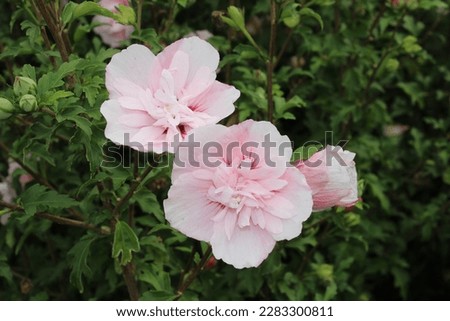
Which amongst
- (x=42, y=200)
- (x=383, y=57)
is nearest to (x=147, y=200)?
(x=42, y=200)

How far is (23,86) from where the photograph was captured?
136 centimetres

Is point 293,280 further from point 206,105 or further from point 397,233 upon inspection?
point 206,105

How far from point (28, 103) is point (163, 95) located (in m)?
0.32

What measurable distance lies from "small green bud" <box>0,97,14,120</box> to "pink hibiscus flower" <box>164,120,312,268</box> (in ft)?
1.43

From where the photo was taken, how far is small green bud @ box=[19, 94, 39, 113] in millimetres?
1344

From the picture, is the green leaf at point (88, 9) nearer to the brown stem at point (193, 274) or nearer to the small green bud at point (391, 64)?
the brown stem at point (193, 274)

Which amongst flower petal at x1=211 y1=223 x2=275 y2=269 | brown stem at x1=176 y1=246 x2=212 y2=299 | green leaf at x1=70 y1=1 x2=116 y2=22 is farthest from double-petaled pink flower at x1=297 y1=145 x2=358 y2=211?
green leaf at x1=70 y1=1 x2=116 y2=22

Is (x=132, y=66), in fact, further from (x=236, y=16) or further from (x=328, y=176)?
(x=236, y=16)

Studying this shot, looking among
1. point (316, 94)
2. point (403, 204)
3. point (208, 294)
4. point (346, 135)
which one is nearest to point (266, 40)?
point (316, 94)

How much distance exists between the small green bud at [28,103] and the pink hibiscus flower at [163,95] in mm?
200

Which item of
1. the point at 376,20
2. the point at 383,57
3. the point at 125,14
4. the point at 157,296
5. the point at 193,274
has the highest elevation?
the point at 125,14

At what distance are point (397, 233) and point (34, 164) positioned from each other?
170 centimetres

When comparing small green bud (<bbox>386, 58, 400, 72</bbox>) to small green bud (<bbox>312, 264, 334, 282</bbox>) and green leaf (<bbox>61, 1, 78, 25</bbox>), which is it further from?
green leaf (<bbox>61, 1, 78, 25</bbox>)

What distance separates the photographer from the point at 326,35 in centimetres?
242
